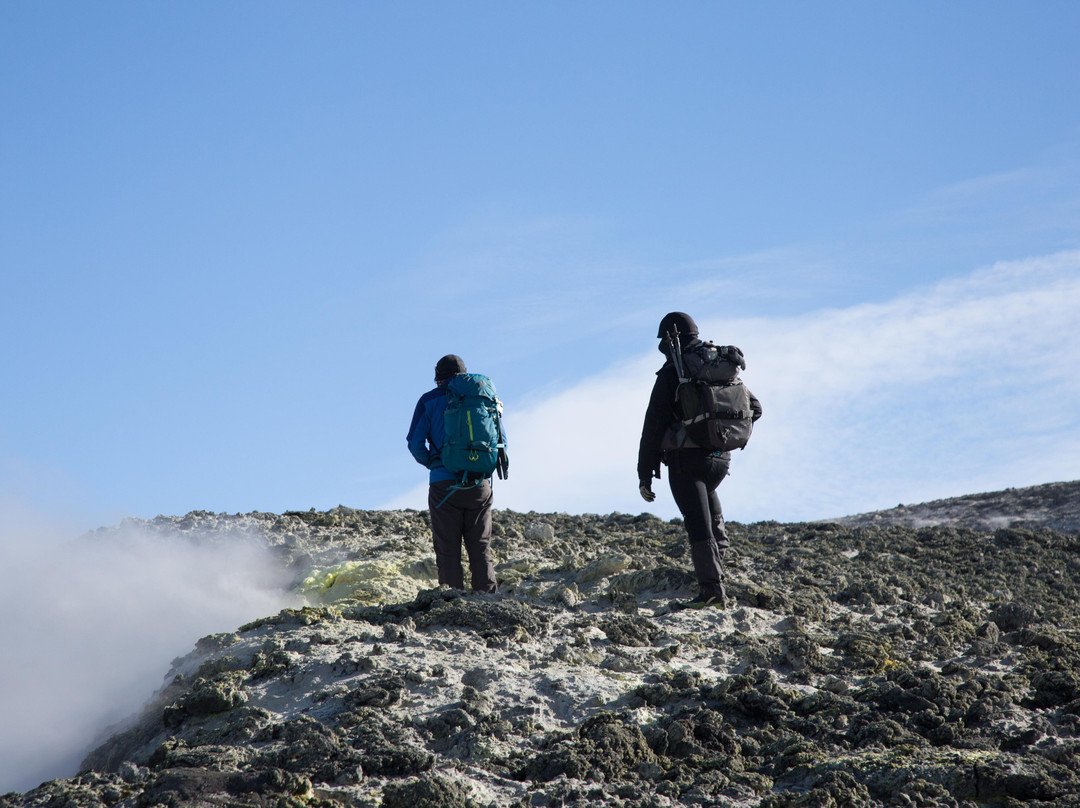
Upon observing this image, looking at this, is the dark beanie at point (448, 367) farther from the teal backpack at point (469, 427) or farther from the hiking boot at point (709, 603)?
the hiking boot at point (709, 603)

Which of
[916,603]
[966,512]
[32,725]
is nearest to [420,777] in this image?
[32,725]

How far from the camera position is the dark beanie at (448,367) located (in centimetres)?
962

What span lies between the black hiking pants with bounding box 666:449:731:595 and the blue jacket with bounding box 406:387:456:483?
2009mm

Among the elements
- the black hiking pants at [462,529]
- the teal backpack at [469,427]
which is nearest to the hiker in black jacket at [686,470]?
the teal backpack at [469,427]

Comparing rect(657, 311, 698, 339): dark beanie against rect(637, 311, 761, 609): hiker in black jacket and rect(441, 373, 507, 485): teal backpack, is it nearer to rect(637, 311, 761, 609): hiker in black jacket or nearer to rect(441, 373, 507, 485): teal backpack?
rect(637, 311, 761, 609): hiker in black jacket

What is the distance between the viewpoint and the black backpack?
27.4ft

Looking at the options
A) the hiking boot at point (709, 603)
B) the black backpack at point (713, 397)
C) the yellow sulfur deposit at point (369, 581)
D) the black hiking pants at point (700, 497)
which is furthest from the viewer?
the yellow sulfur deposit at point (369, 581)

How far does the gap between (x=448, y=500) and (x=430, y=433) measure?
0.61 metres

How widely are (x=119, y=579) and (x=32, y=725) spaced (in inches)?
137

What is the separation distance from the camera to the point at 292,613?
8.25 meters

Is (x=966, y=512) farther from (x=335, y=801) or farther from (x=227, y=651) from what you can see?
(x=335, y=801)

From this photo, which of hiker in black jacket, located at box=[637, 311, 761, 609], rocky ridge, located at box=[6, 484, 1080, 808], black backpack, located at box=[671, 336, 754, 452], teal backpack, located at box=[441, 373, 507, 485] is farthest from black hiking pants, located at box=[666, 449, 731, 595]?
teal backpack, located at box=[441, 373, 507, 485]

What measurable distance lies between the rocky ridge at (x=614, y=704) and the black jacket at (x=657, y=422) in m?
1.13

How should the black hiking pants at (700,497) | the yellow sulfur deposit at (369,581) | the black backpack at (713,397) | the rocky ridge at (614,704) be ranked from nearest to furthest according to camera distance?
the rocky ridge at (614,704)
the black backpack at (713,397)
the black hiking pants at (700,497)
the yellow sulfur deposit at (369,581)
